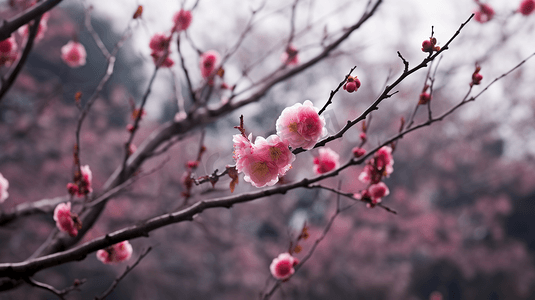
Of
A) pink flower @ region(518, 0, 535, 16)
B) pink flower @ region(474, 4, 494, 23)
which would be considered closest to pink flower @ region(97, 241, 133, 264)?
pink flower @ region(474, 4, 494, 23)

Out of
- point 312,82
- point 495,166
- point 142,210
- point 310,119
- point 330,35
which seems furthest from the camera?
point 312,82

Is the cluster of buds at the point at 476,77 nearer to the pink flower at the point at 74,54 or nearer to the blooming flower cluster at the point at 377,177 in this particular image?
the blooming flower cluster at the point at 377,177

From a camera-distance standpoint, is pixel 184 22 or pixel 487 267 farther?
pixel 487 267

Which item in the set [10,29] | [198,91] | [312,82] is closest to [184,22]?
[198,91]

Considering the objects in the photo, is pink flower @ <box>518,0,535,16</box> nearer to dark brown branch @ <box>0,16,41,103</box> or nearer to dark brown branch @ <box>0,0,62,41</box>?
dark brown branch @ <box>0,0,62,41</box>

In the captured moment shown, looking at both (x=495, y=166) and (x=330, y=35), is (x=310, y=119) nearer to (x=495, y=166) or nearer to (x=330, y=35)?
(x=330, y=35)

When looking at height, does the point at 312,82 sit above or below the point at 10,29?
above

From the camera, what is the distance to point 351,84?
28.9 inches

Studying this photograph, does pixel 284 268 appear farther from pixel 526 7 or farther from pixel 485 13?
pixel 526 7

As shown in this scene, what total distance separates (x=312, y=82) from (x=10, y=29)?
7.62m

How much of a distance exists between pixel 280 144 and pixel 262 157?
0.05m

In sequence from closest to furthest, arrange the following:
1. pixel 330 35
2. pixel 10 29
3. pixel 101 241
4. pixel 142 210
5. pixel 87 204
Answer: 1. pixel 101 241
2. pixel 10 29
3. pixel 87 204
4. pixel 330 35
5. pixel 142 210

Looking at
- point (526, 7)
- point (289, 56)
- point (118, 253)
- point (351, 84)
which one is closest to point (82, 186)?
point (118, 253)

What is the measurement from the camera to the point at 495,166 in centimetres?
714
